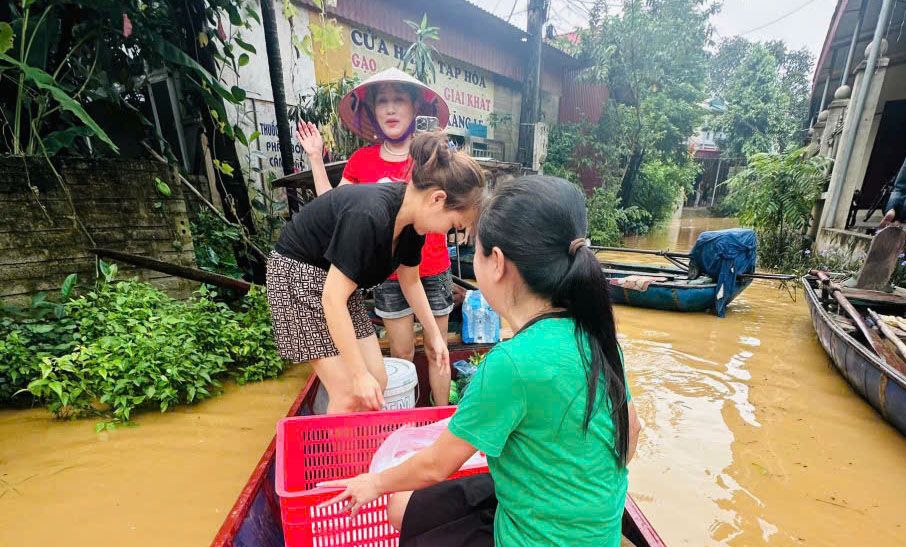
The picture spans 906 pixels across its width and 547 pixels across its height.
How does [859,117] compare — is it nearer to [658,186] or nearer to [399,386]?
[658,186]

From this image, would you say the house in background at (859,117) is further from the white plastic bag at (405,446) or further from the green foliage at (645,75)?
the white plastic bag at (405,446)

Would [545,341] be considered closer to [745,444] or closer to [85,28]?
[745,444]

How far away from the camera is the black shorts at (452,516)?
3.56 feet

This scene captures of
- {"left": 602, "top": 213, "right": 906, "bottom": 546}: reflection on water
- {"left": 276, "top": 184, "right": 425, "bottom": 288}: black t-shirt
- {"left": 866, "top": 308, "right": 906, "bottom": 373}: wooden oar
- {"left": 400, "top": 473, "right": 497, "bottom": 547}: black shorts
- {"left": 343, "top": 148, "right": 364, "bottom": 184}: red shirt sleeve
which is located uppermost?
{"left": 343, "top": 148, "right": 364, "bottom": 184}: red shirt sleeve

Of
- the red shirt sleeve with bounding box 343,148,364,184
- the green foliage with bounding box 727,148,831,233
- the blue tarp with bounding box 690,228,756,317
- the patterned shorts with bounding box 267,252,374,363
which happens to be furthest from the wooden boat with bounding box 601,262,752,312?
the patterned shorts with bounding box 267,252,374,363

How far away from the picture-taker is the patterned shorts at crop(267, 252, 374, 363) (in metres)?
1.66

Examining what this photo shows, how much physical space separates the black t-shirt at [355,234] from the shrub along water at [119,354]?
162cm

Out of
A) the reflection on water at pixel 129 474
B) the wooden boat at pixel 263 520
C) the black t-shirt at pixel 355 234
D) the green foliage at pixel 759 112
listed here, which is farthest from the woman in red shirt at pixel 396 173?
the green foliage at pixel 759 112

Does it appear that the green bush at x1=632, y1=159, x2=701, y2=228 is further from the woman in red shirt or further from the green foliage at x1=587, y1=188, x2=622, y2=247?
the woman in red shirt

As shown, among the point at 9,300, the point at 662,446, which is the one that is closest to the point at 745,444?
the point at 662,446

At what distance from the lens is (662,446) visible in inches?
112

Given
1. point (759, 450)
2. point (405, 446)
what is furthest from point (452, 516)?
point (759, 450)

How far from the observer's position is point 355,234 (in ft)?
4.45

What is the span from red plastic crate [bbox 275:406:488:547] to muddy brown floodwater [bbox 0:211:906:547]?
28.3 inches
